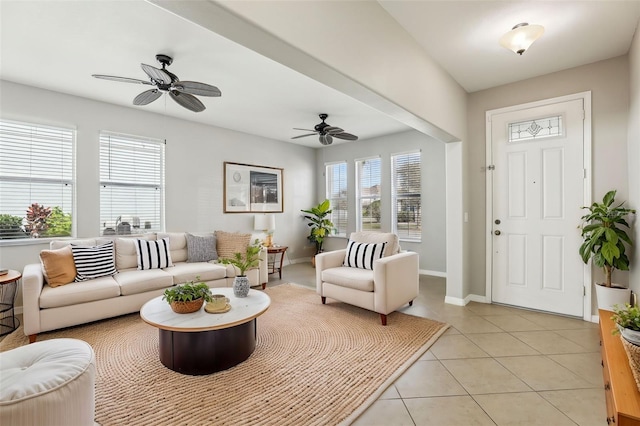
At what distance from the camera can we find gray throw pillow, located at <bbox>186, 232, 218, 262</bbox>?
4281 millimetres

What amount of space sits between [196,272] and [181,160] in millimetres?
2063

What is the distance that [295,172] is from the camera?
6.75 metres

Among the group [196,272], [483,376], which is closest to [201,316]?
[196,272]

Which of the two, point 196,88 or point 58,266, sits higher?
point 196,88

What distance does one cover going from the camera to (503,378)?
213 cm

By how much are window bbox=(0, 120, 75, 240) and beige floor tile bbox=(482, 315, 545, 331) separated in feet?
17.3

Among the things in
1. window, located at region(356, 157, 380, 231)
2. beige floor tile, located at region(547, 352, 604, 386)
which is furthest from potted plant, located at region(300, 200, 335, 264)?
beige floor tile, located at region(547, 352, 604, 386)

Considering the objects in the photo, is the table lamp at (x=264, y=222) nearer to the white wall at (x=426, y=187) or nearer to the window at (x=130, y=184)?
the window at (x=130, y=184)

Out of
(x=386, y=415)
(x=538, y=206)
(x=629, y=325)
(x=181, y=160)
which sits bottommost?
(x=386, y=415)

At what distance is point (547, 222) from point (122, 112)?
225 inches

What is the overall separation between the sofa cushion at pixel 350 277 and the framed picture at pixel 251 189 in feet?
8.98

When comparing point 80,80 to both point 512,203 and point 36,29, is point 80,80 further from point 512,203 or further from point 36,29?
point 512,203

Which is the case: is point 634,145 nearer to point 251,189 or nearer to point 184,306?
point 184,306

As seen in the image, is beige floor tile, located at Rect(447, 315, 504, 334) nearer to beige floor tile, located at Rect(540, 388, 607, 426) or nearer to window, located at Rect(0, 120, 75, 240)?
beige floor tile, located at Rect(540, 388, 607, 426)
